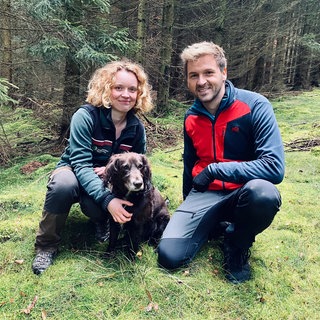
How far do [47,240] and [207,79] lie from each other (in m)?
2.14

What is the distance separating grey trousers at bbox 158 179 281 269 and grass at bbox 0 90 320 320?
0.17m

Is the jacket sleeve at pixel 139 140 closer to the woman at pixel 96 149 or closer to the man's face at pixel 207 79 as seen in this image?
the woman at pixel 96 149

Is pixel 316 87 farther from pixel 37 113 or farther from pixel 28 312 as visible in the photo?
pixel 28 312

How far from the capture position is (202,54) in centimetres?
317

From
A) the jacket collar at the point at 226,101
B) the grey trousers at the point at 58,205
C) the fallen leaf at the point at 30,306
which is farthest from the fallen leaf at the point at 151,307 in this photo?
the jacket collar at the point at 226,101

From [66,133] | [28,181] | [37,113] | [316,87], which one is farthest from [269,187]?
[316,87]

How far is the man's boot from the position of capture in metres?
3.06

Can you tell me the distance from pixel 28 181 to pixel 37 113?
282 cm

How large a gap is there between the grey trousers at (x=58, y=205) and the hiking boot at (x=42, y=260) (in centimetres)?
5

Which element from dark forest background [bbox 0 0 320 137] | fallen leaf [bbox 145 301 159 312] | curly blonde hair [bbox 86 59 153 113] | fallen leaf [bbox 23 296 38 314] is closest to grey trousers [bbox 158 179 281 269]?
fallen leaf [bbox 145 301 159 312]

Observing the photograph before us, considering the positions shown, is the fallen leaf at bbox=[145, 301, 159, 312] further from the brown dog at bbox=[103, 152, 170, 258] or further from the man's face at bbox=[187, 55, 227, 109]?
the man's face at bbox=[187, 55, 227, 109]

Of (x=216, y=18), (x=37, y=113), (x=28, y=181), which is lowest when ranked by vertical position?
(x=28, y=181)

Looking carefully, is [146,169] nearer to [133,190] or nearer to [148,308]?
[133,190]

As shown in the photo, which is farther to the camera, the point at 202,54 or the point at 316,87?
the point at 316,87
